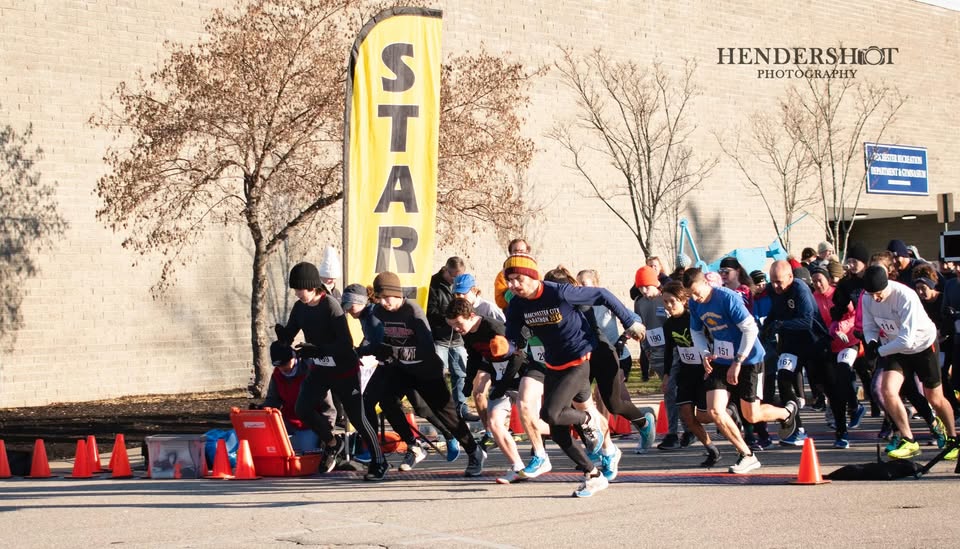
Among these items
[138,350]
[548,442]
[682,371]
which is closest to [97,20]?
[138,350]

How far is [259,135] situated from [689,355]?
391 inches

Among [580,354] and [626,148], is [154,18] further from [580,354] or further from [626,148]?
[580,354]

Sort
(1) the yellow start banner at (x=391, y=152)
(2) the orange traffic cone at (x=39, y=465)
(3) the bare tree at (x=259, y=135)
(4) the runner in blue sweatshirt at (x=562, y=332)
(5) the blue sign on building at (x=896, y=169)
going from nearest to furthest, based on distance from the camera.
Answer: (4) the runner in blue sweatshirt at (x=562, y=332), (2) the orange traffic cone at (x=39, y=465), (1) the yellow start banner at (x=391, y=152), (3) the bare tree at (x=259, y=135), (5) the blue sign on building at (x=896, y=169)

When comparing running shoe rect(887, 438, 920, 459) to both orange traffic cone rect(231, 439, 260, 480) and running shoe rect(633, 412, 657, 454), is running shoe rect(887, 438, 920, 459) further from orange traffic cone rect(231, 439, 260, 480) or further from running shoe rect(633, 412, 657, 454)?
orange traffic cone rect(231, 439, 260, 480)

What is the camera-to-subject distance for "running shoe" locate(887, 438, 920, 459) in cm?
998

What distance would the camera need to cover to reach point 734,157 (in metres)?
30.0

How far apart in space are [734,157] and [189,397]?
1626cm

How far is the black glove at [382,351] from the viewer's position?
410 inches

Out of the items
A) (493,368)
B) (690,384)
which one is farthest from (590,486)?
(690,384)

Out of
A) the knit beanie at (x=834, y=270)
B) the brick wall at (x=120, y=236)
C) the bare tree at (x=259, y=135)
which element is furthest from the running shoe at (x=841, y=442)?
the brick wall at (x=120, y=236)

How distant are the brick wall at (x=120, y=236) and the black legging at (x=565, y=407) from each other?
40.9 ft

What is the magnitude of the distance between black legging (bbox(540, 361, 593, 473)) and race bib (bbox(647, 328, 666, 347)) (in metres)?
3.52

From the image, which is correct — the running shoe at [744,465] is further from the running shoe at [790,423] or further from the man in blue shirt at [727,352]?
the running shoe at [790,423]

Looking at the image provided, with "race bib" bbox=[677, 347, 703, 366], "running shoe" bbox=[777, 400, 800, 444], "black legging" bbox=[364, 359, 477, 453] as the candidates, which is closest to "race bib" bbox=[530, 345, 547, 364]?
"black legging" bbox=[364, 359, 477, 453]
